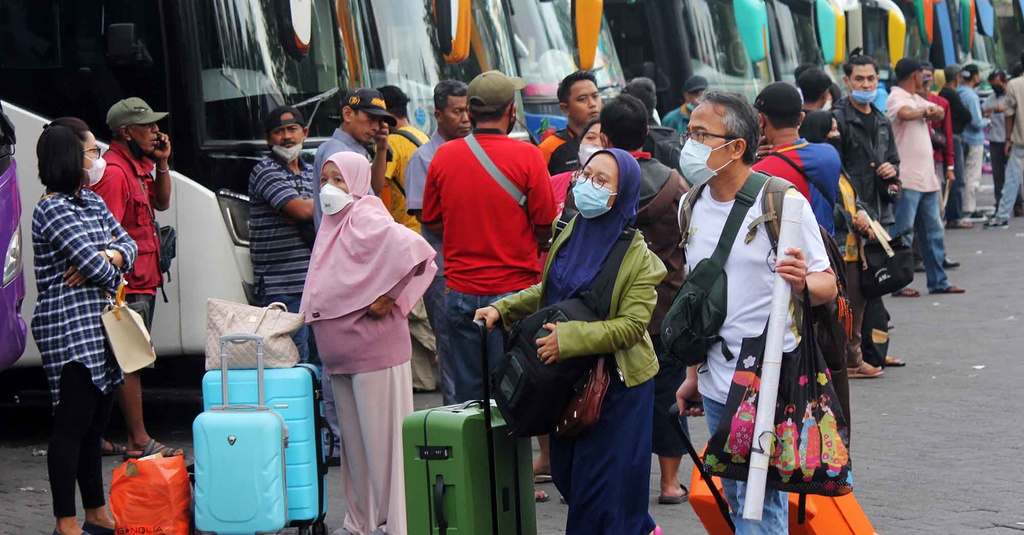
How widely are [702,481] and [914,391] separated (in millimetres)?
4685

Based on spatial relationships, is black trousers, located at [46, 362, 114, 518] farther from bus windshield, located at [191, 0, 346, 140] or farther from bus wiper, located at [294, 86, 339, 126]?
bus wiper, located at [294, 86, 339, 126]

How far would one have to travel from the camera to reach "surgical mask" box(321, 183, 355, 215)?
20.0 feet

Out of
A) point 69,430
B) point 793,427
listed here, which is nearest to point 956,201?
point 69,430

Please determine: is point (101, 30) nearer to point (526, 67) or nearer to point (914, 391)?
point (526, 67)

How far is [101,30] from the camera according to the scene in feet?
27.7

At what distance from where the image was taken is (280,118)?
25.6 feet

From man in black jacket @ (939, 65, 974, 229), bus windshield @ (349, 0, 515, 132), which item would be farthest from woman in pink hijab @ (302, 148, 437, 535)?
man in black jacket @ (939, 65, 974, 229)

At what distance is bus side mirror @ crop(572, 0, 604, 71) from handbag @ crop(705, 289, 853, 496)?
23.5ft

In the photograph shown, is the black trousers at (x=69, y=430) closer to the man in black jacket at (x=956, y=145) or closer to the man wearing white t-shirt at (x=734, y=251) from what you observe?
the man wearing white t-shirt at (x=734, y=251)

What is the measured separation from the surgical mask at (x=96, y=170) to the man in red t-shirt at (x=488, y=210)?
69.5 inches

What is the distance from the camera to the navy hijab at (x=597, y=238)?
5035 mm

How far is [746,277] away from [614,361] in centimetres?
74

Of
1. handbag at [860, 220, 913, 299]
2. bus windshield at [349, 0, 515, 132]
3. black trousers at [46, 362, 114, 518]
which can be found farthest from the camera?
bus windshield at [349, 0, 515, 132]

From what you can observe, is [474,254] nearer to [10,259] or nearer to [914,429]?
[10,259]
